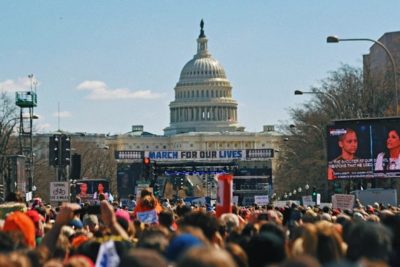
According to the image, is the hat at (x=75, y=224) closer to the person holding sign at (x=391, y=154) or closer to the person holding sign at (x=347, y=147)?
the person holding sign at (x=391, y=154)

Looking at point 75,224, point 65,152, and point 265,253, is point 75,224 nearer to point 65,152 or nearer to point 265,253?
point 265,253

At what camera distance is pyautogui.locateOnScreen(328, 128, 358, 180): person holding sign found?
38844 mm

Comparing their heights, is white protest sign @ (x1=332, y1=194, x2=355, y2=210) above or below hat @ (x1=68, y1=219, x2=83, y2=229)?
above

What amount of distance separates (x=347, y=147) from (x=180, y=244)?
30.5 meters

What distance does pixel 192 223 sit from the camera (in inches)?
452

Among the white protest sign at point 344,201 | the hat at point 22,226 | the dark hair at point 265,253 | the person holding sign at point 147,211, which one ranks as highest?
the white protest sign at point 344,201

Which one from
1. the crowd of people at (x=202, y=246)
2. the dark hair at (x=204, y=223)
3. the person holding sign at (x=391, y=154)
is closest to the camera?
the crowd of people at (x=202, y=246)

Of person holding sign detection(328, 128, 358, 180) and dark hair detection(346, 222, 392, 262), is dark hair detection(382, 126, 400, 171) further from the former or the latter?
dark hair detection(346, 222, 392, 262)

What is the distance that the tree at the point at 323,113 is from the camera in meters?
70.6

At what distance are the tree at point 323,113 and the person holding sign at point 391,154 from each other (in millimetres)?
21708

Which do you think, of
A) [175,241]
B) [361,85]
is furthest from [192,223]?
[361,85]

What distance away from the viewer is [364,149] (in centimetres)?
3841

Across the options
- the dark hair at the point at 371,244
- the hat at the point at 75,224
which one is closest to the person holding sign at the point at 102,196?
the hat at the point at 75,224

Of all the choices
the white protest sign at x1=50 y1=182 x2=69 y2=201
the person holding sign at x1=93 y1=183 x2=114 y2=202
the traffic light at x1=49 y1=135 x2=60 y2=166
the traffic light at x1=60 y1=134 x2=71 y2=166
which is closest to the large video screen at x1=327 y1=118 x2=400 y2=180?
the person holding sign at x1=93 y1=183 x2=114 y2=202
